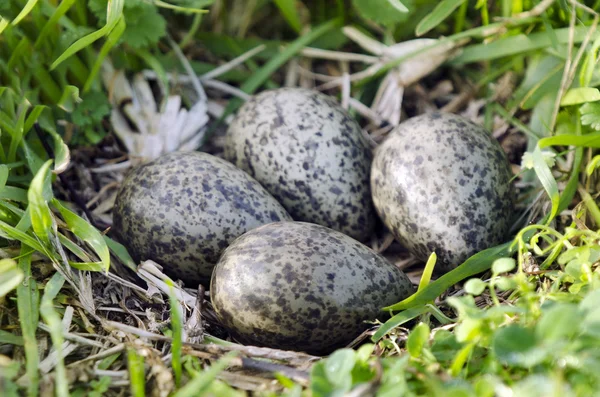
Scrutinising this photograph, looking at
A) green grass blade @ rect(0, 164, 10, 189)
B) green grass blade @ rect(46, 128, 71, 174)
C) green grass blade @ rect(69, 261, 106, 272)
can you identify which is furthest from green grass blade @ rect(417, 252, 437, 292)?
green grass blade @ rect(0, 164, 10, 189)

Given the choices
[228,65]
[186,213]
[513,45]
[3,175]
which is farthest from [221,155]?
[513,45]

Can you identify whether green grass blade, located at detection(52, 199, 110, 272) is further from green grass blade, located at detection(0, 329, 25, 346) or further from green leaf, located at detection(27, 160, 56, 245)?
green grass blade, located at detection(0, 329, 25, 346)

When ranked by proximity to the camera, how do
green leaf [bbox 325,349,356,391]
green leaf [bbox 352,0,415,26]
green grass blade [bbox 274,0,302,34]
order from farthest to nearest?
green grass blade [bbox 274,0,302,34]
green leaf [bbox 352,0,415,26]
green leaf [bbox 325,349,356,391]

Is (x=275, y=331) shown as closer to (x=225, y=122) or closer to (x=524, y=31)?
(x=225, y=122)

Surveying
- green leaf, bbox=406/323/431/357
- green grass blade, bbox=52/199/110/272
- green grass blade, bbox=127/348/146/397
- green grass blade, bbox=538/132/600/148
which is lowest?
green grass blade, bbox=127/348/146/397

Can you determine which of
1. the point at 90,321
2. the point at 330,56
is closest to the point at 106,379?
the point at 90,321

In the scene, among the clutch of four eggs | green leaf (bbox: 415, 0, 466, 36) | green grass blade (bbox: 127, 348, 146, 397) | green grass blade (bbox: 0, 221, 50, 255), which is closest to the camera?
green grass blade (bbox: 127, 348, 146, 397)

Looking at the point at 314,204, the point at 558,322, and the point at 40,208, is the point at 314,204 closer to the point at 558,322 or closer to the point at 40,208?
the point at 40,208

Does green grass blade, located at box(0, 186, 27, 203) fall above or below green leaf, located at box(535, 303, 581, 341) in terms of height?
above

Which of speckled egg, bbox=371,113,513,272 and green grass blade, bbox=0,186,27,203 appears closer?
green grass blade, bbox=0,186,27,203
